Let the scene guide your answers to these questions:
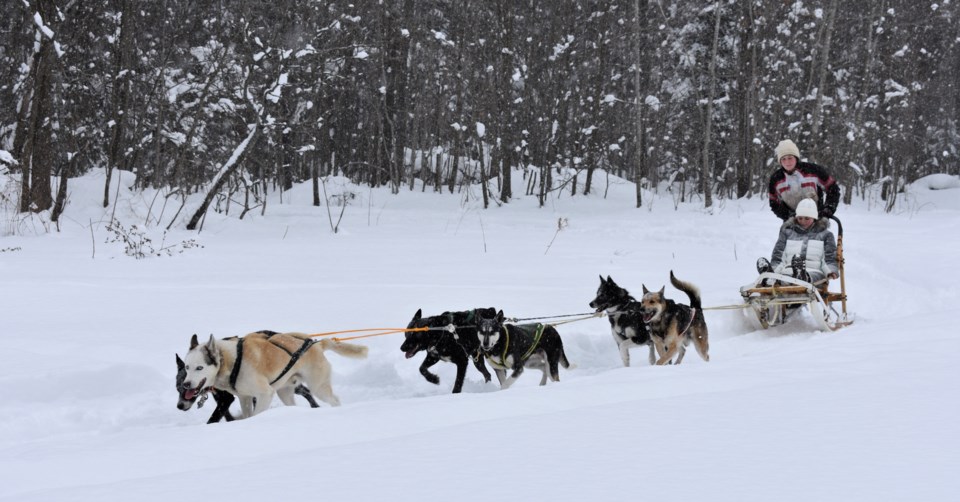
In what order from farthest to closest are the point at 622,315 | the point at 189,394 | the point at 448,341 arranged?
the point at 622,315 → the point at 448,341 → the point at 189,394

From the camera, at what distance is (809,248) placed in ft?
23.6

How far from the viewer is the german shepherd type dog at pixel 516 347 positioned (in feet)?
17.7

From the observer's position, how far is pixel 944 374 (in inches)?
119

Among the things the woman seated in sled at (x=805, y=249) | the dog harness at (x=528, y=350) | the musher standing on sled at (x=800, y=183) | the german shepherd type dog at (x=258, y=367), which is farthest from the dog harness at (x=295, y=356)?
the musher standing on sled at (x=800, y=183)

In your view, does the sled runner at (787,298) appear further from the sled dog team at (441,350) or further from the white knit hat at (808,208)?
the sled dog team at (441,350)

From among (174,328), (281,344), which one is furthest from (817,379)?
(174,328)

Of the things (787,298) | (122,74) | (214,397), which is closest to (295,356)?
(214,397)

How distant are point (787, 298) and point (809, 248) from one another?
103cm

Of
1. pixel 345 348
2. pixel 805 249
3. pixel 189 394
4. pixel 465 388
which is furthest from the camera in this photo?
pixel 805 249

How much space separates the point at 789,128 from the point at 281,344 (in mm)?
20021

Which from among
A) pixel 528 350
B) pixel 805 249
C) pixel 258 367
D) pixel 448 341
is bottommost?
pixel 528 350

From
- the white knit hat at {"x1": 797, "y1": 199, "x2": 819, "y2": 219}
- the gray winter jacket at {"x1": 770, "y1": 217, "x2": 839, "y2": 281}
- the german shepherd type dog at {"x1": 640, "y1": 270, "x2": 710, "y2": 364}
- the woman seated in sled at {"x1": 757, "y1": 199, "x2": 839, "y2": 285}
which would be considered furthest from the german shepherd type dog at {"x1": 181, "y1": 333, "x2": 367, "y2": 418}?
the white knit hat at {"x1": 797, "y1": 199, "x2": 819, "y2": 219}

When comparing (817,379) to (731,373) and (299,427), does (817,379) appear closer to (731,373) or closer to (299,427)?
(731,373)

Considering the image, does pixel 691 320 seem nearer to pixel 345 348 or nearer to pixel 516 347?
pixel 516 347
